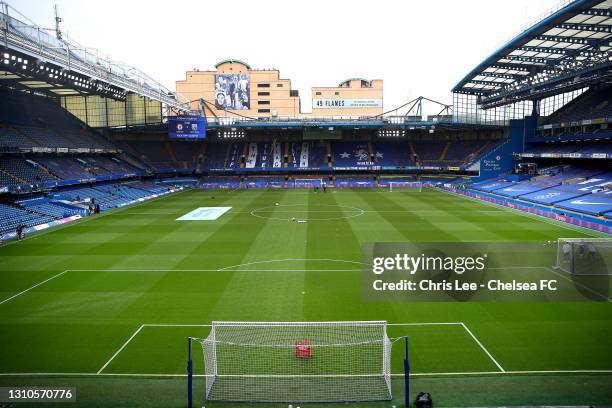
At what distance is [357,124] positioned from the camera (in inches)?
2660

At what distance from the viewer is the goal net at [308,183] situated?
217 feet

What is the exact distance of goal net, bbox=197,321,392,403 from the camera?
10422 mm

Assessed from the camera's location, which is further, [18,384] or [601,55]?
[601,55]

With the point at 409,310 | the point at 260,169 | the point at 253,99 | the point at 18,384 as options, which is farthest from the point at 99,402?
the point at 253,99

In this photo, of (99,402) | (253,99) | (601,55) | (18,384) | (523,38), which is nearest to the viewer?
(99,402)

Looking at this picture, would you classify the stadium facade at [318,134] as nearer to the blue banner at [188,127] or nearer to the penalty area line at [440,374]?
the blue banner at [188,127]

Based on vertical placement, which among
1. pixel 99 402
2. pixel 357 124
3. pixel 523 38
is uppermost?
pixel 523 38

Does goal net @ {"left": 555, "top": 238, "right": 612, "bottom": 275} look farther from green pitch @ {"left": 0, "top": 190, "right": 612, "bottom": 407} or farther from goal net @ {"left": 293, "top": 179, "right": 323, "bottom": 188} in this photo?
goal net @ {"left": 293, "top": 179, "right": 323, "bottom": 188}

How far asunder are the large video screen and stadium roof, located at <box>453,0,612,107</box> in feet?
178

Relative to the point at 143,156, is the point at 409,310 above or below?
below

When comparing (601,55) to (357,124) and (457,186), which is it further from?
(357,124)

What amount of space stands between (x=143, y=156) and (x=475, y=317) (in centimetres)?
6544

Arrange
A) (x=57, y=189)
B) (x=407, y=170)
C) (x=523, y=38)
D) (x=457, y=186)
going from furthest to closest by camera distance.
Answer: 1. (x=407, y=170)
2. (x=457, y=186)
3. (x=57, y=189)
4. (x=523, y=38)

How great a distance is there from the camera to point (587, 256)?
18.9m
